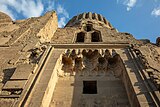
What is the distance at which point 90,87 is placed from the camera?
9305mm

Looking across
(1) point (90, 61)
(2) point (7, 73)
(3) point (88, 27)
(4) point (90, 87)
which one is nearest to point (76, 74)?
(4) point (90, 87)

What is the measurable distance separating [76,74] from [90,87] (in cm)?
77

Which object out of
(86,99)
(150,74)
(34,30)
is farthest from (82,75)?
(34,30)

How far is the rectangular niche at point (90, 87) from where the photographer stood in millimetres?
9201

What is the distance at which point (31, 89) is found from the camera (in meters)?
7.14

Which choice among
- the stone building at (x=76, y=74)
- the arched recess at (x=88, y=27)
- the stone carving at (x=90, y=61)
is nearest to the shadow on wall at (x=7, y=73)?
the stone building at (x=76, y=74)

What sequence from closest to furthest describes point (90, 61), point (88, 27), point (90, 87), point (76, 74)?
point (90, 87), point (76, 74), point (90, 61), point (88, 27)

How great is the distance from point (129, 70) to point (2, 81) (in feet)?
14.1

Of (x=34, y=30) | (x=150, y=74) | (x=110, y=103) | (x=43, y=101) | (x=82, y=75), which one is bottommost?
(x=43, y=101)

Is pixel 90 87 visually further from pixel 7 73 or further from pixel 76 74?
pixel 7 73

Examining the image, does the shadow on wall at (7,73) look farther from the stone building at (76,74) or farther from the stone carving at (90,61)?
the stone carving at (90,61)

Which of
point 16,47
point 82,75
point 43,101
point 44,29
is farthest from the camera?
point 44,29

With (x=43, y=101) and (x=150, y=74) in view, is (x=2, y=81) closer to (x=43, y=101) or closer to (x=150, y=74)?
(x=43, y=101)

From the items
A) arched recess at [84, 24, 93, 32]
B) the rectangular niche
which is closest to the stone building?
the rectangular niche
